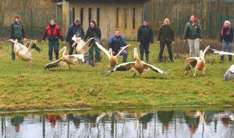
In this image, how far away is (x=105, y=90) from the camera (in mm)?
23781

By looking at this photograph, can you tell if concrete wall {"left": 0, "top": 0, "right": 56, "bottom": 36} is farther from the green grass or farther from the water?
the water

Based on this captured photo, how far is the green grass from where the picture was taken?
890 inches

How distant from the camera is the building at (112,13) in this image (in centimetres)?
4292

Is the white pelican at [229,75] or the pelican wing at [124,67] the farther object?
the pelican wing at [124,67]

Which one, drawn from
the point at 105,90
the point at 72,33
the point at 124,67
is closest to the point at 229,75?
the point at 124,67

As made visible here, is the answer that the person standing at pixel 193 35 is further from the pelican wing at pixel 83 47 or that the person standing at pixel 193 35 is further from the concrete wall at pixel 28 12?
the concrete wall at pixel 28 12

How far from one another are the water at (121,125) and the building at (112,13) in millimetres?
22013

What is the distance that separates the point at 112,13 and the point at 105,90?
2055 cm

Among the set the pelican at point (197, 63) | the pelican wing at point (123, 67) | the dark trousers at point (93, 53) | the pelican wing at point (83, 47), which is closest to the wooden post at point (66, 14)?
the dark trousers at point (93, 53)

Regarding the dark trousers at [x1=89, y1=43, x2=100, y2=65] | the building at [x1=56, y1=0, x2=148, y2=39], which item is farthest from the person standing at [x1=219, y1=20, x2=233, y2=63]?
the building at [x1=56, y1=0, x2=148, y2=39]

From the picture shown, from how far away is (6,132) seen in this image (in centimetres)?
1778

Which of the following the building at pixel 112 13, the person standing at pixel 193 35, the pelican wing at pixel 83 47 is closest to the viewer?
the pelican wing at pixel 83 47

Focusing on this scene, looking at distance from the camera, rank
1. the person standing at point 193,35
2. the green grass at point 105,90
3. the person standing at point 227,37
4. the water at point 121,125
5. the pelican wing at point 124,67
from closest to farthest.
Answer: the water at point 121,125 → the green grass at point 105,90 → the pelican wing at point 124,67 → the person standing at point 193,35 → the person standing at point 227,37

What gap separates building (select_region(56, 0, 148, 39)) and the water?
22013 millimetres
